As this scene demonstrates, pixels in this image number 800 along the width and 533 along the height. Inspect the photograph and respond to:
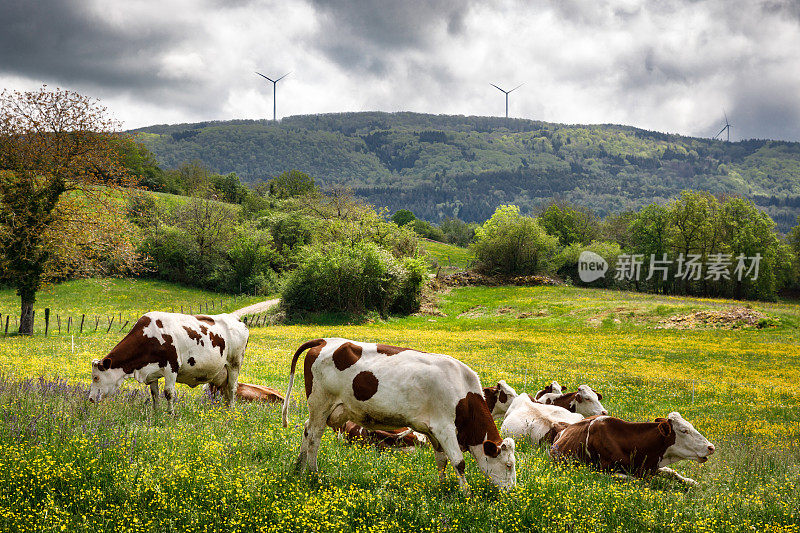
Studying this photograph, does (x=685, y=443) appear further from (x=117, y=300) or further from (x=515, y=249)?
(x=515, y=249)

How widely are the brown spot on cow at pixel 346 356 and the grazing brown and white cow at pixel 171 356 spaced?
509cm

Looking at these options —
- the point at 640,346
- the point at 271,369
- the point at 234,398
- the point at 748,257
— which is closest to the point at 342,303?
the point at 640,346

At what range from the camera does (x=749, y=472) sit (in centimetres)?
1033

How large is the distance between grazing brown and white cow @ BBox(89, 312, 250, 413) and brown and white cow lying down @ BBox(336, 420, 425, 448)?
151 inches

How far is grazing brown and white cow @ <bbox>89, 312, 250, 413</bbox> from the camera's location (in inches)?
434

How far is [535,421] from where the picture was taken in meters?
12.5

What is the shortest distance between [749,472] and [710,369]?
20634 mm

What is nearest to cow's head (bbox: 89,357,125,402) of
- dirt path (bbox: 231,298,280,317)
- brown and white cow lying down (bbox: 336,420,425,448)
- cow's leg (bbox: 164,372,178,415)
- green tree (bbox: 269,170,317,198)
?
cow's leg (bbox: 164,372,178,415)

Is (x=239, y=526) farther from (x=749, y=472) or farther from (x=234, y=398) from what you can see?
(x=749, y=472)

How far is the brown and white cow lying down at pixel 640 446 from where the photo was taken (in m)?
9.49

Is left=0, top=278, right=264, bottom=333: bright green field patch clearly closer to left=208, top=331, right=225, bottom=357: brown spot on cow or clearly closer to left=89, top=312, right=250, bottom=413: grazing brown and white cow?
left=89, top=312, right=250, bottom=413: grazing brown and white cow

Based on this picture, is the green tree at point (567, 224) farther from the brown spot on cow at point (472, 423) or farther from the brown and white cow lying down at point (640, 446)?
the brown spot on cow at point (472, 423)

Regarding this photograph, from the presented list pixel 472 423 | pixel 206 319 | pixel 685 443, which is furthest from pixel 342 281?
pixel 472 423

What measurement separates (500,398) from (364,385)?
8.16 m
